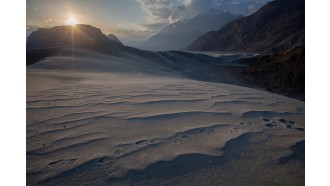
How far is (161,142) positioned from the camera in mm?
1651

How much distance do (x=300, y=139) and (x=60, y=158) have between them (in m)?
1.77

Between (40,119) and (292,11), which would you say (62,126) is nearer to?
(40,119)

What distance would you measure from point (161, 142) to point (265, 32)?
7051cm

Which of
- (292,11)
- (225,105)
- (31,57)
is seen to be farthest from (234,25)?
(225,105)

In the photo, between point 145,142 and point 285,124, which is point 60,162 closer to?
point 145,142

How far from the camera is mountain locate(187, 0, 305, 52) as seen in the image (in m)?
52.7

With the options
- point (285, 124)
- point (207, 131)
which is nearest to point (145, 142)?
point (207, 131)

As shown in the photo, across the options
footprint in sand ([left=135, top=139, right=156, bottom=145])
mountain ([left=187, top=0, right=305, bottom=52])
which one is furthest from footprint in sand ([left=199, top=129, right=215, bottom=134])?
mountain ([left=187, top=0, right=305, bottom=52])

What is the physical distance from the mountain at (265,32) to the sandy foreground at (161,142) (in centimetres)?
5382

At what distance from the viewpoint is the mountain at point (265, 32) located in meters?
52.7

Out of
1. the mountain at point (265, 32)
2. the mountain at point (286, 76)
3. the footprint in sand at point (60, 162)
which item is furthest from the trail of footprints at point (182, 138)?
the mountain at point (265, 32)

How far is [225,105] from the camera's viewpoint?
105 inches

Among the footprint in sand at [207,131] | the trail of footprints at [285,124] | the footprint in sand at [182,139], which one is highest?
the trail of footprints at [285,124]

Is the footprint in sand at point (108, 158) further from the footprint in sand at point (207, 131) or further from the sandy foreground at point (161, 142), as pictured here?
the footprint in sand at point (207, 131)
